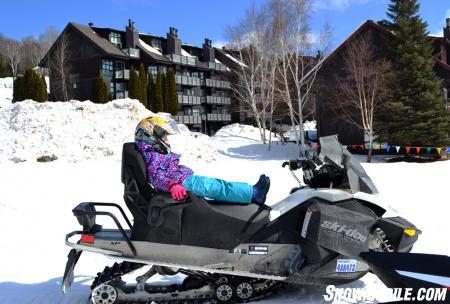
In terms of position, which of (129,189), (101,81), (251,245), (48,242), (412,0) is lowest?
(48,242)

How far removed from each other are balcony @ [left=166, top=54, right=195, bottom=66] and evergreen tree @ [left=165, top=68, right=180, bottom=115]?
16.7 ft

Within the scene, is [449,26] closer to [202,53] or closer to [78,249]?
[202,53]

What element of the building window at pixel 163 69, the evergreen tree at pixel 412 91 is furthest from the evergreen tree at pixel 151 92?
the evergreen tree at pixel 412 91

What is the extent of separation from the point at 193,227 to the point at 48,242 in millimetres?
3432

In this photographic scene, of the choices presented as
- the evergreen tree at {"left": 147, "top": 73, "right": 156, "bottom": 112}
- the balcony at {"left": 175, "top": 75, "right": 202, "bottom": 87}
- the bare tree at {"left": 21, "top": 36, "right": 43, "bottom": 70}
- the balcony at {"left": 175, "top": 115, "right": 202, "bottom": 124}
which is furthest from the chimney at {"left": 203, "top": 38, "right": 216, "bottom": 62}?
the bare tree at {"left": 21, "top": 36, "right": 43, "bottom": 70}

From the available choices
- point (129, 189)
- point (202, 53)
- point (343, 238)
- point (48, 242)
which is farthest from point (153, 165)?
point (202, 53)

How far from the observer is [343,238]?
3.56 m

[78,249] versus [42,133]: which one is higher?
[42,133]

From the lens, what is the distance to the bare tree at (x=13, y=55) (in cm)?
5991

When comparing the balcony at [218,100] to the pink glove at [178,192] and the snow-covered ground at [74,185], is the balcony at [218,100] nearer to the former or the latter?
the snow-covered ground at [74,185]

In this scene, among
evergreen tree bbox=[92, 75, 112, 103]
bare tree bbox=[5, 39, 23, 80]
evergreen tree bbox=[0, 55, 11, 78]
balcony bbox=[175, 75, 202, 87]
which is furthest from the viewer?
evergreen tree bbox=[0, 55, 11, 78]

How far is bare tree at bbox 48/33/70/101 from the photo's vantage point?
3606cm

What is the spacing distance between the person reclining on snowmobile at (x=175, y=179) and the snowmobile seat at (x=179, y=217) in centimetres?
6

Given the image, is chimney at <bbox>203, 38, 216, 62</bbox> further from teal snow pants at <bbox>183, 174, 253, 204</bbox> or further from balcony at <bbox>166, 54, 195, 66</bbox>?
teal snow pants at <bbox>183, 174, 253, 204</bbox>
